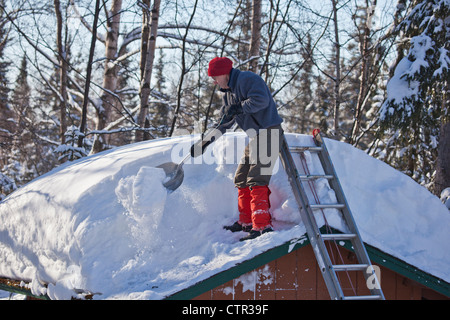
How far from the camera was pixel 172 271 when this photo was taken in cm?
377

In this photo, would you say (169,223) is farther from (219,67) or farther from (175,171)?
(219,67)

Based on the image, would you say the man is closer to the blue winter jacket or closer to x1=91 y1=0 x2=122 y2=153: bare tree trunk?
the blue winter jacket

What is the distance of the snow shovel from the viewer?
4538 mm

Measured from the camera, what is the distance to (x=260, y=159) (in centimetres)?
416

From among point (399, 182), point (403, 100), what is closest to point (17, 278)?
point (399, 182)

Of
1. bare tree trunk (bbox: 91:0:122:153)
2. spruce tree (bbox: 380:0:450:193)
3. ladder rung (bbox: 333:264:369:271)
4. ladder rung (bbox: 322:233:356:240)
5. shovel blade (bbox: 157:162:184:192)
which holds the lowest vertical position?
ladder rung (bbox: 333:264:369:271)

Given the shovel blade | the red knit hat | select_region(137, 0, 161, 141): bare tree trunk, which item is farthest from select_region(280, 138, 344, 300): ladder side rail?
select_region(137, 0, 161, 141): bare tree trunk

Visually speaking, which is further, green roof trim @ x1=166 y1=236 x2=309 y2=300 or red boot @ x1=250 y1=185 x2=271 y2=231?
red boot @ x1=250 y1=185 x2=271 y2=231

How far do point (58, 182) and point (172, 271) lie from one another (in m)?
2.35

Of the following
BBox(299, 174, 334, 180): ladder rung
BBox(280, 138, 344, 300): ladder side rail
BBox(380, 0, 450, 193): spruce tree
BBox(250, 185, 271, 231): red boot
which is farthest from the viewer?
BBox(380, 0, 450, 193): spruce tree

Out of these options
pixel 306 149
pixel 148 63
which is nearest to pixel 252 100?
pixel 306 149

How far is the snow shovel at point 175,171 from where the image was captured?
454 centimetres

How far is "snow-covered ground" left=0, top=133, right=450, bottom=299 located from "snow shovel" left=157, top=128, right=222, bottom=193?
0.07m

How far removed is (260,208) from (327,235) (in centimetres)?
70
